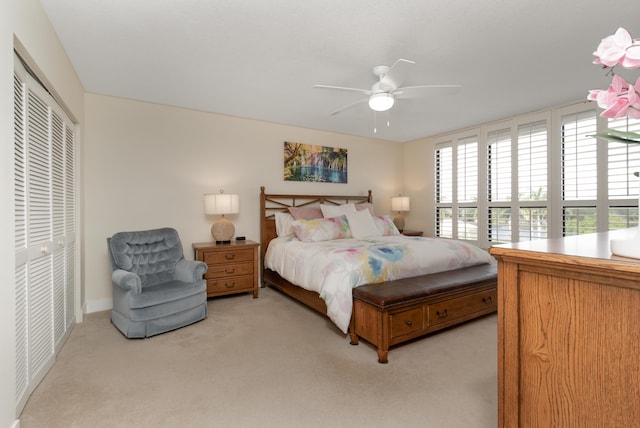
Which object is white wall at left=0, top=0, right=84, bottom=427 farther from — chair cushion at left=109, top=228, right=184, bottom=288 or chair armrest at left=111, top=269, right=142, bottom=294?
chair cushion at left=109, top=228, right=184, bottom=288

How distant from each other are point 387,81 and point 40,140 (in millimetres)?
2603

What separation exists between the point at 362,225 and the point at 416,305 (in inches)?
74.6

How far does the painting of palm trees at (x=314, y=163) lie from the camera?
4793mm

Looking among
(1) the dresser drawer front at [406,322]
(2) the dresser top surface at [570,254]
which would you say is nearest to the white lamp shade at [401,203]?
(1) the dresser drawer front at [406,322]

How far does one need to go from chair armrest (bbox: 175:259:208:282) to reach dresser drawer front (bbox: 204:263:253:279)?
433mm

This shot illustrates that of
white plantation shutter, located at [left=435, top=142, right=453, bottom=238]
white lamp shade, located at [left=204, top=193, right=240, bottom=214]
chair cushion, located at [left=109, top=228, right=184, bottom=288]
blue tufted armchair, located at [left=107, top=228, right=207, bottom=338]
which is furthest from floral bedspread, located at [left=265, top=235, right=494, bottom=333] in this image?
white plantation shutter, located at [left=435, top=142, right=453, bottom=238]

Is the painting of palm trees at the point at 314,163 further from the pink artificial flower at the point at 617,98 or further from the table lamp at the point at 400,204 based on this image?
the pink artificial flower at the point at 617,98

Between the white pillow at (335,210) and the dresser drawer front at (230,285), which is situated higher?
the white pillow at (335,210)

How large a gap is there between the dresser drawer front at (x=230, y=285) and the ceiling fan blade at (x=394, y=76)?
108 inches

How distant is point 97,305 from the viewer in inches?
137

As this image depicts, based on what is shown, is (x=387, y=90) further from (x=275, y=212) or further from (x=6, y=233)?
(x=6, y=233)

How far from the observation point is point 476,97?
3.62 m

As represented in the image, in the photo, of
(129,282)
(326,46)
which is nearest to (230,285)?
(129,282)

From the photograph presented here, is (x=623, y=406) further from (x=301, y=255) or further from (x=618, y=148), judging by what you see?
(x=618, y=148)
